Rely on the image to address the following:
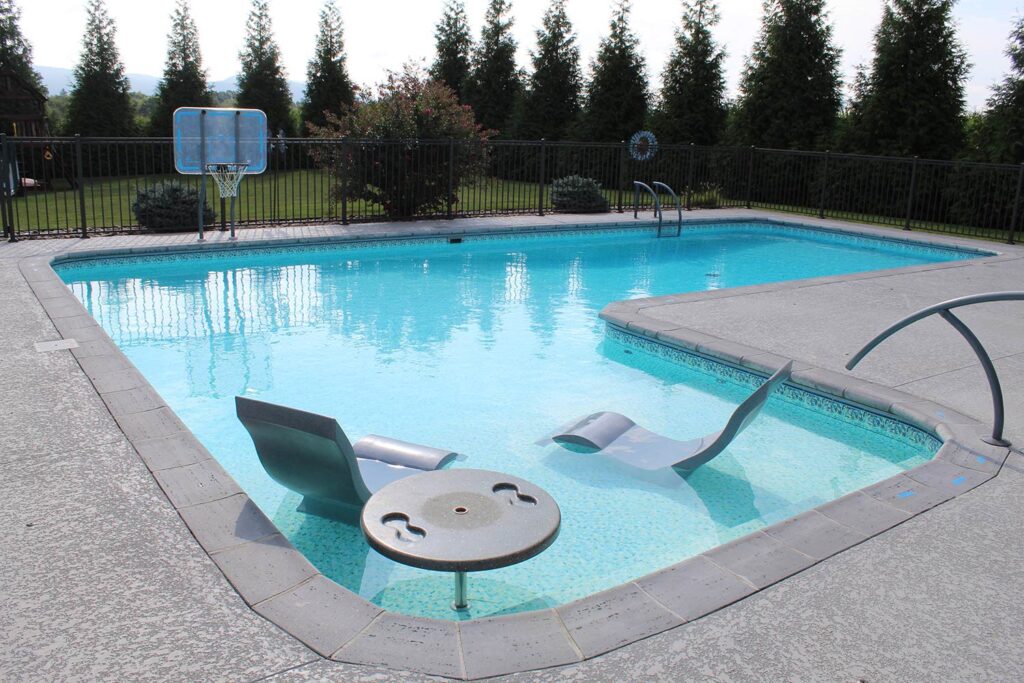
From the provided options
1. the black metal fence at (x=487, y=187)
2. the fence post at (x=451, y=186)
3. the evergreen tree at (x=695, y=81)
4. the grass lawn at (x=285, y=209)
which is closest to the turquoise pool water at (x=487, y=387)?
the black metal fence at (x=487, y=187)

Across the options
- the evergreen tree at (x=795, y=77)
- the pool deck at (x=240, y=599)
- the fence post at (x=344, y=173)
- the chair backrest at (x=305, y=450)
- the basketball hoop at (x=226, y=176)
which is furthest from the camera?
the evergreen tree at (x=795, y=77)

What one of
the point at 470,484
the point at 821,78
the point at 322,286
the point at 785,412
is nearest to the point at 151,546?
the point at 470,484

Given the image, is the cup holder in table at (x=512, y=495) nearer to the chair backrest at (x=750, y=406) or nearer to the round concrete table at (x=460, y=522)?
the round concrete table at (x=460, y=522)

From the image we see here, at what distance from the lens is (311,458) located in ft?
10.4

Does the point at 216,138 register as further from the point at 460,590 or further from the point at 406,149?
the point at 460,590

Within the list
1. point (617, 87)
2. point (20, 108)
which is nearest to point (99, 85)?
point (20, 108)

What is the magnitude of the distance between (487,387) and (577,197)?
9332 mm

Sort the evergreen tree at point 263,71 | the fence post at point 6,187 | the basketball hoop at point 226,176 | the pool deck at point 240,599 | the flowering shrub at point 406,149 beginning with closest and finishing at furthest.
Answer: the pool deck at point 240,599
the fence post at point 6,187
the basketball hoop at point 226,176
the flowering shrub at point 406,149
the evergreen tree at point 263,71

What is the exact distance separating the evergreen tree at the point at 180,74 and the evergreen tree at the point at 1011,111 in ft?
70.0

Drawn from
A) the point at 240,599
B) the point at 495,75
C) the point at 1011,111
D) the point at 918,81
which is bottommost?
the point at 240,599

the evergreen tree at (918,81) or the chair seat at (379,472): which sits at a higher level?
the evergreen tree at (918,81)

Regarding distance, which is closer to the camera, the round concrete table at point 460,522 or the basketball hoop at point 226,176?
the round concrete table at point 460,522

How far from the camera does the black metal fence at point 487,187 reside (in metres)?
11.4

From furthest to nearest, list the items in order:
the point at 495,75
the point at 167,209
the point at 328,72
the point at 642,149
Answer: the point at 328,72 < the point at 495,75 < the point at 642,149 < the point at 167,209
